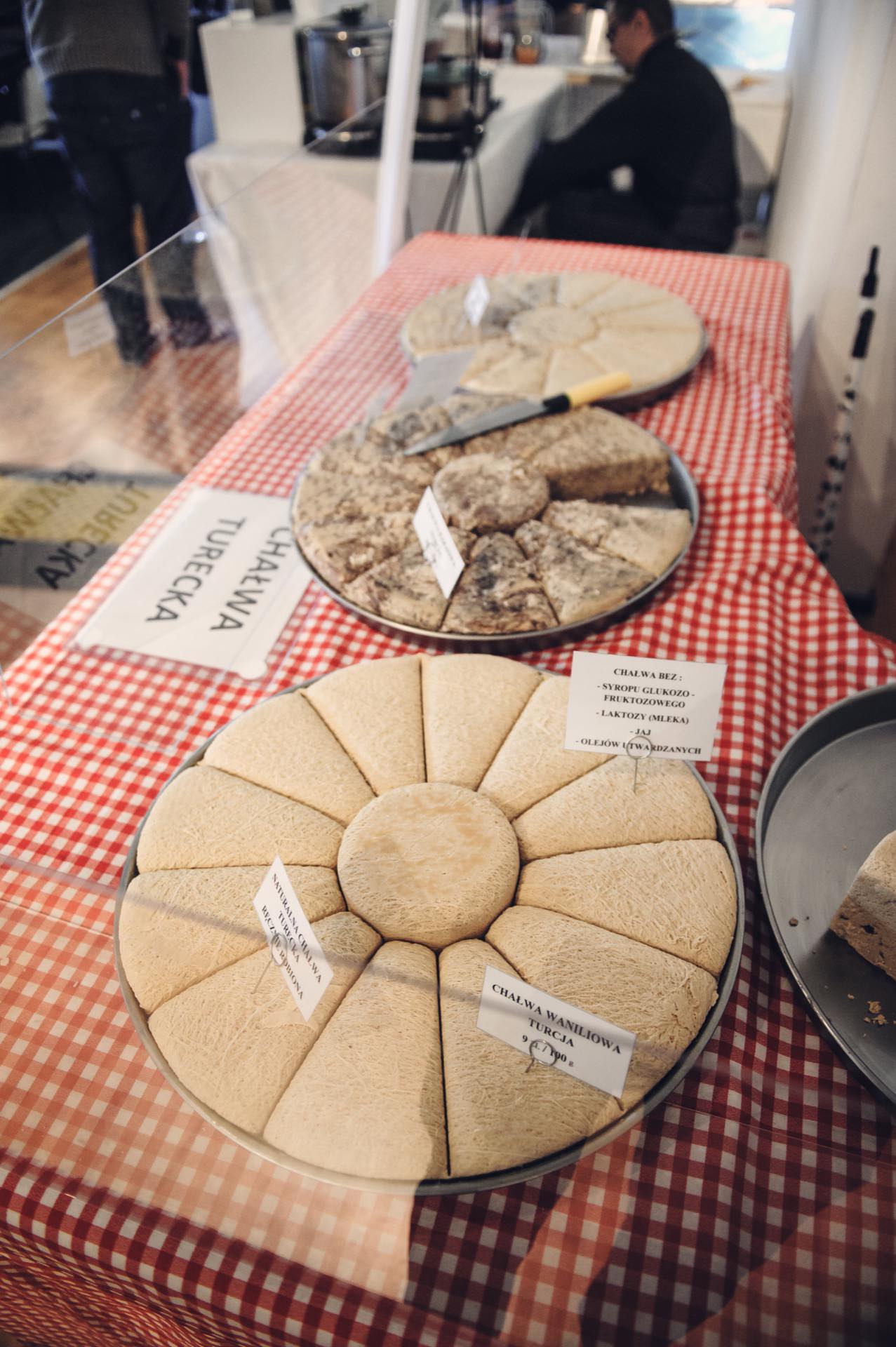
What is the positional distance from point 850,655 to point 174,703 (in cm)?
143

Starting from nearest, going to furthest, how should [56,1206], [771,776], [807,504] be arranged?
1. [56,1206]
2. [771,776]
3. [807,504]

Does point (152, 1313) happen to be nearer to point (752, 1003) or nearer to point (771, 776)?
point (752, 1003)

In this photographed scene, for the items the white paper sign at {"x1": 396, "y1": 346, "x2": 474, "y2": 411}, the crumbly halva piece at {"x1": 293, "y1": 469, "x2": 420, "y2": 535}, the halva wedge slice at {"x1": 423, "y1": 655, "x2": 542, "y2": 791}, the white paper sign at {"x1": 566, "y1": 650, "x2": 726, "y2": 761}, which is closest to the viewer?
the white paper sign at {"x1": 566, "y1": 650, "x2": 726, "y2": 761}

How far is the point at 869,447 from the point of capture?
3293 mm

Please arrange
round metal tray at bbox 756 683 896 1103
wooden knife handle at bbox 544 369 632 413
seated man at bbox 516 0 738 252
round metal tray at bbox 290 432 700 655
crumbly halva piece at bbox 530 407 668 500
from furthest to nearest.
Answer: seated man at bbox 516 0 738 252, wooden knife handle at bbox 544 369 632 413, crumbly halva piece at bbox 530 407 668 500, round metal tray at bbox 290 432 700 655, round metal tray at bbox 756 683 896 1103

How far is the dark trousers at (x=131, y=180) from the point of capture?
2.38 m

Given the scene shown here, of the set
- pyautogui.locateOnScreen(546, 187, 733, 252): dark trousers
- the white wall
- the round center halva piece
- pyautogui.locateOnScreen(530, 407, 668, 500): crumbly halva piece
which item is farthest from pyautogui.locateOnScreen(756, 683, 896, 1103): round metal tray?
pyautogui.locateOnScreen(546, 187, 733, 252): dark trousers

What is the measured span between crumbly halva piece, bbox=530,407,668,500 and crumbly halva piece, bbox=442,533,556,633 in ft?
1.07

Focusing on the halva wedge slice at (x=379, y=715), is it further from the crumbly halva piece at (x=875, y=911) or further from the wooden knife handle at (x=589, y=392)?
the wooden knife handle at (x=589, y=392)

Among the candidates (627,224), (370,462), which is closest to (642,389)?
(370,462)

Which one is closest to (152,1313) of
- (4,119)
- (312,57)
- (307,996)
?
(307,996)

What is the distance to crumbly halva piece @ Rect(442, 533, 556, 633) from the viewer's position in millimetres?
1686

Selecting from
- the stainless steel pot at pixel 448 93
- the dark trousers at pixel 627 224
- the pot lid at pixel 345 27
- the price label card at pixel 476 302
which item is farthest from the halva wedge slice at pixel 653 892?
the stainless steel pot at pixel 448 93

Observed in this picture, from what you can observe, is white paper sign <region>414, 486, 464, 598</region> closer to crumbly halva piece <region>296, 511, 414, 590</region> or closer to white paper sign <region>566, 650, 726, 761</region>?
crumbly halva piece <region>296, 511, 414, 590</region>
